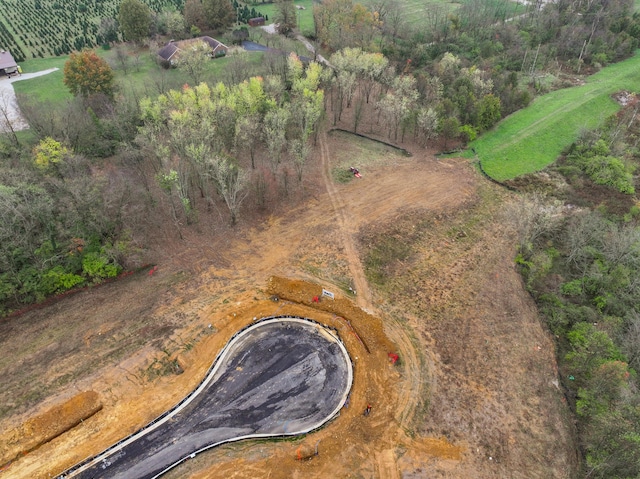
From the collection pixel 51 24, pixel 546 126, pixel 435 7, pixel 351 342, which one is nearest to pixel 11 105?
pixel 51 24

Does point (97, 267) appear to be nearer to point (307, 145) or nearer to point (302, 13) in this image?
point (307, 145)

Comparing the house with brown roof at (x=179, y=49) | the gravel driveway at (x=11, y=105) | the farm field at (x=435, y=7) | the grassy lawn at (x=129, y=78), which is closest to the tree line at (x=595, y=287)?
the grassy lawn at (x=129, y=78)

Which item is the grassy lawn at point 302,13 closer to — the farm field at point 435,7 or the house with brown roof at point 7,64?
the farm field at point 435,7

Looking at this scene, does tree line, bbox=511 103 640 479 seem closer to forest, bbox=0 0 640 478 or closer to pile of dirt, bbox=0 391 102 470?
forest, bbox=0 0 640 478

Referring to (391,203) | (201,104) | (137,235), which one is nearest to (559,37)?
(391,203)

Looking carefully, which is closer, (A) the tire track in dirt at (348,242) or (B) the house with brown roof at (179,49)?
(A) the tire track in dirt at (348,242)

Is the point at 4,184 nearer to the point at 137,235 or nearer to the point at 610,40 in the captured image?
the point at 137,235

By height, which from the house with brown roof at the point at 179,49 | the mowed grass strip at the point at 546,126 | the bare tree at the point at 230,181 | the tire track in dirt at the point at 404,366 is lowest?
the tire track in dirt at the point at 404,366
